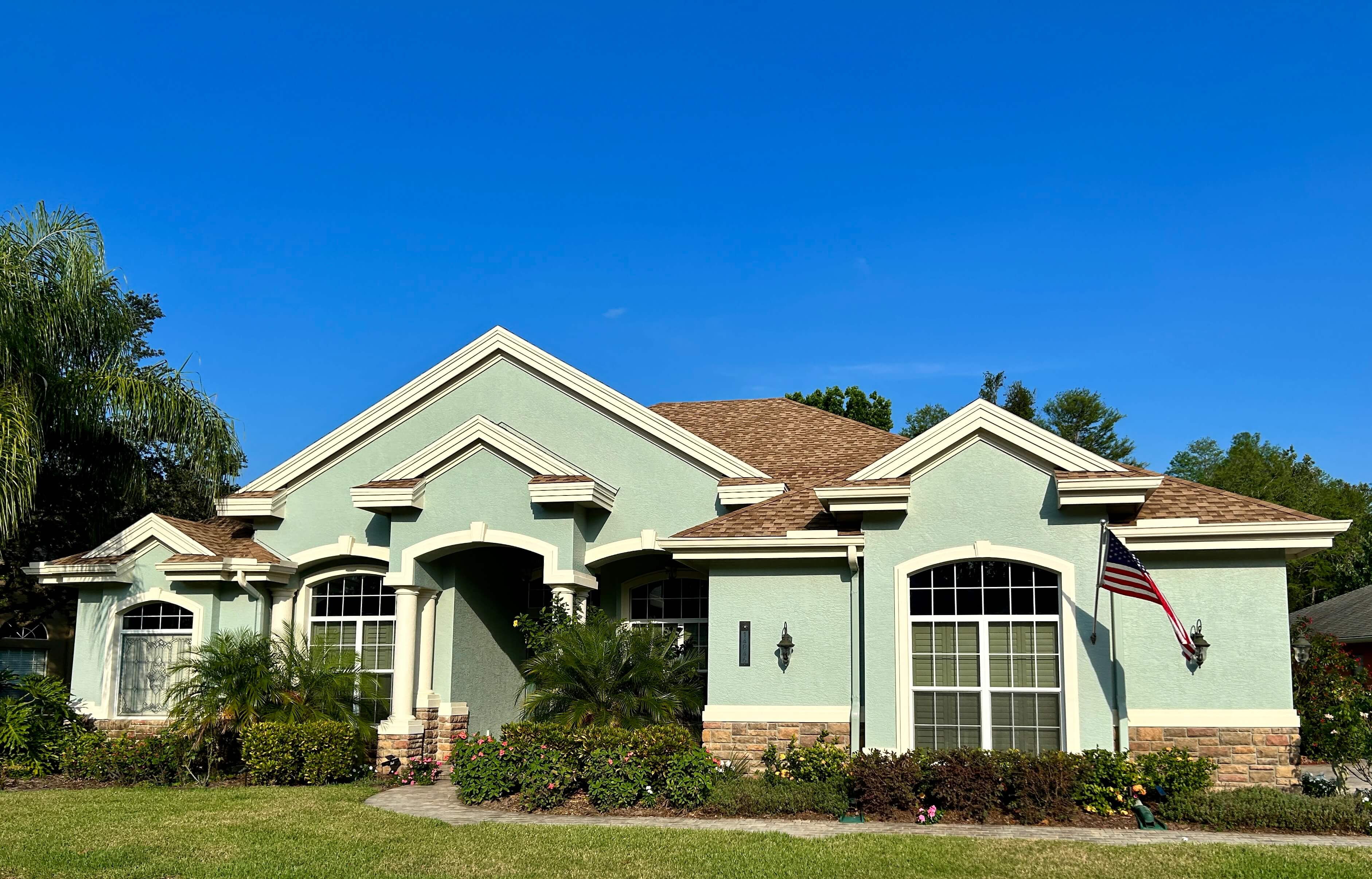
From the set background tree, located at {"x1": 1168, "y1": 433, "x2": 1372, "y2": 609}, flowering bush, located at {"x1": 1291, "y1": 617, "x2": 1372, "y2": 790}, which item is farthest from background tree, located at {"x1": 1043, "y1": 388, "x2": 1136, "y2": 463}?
flowering bush, located at {"x1": 1291, "y1": 617, "x2": 1372, "y2": 790}

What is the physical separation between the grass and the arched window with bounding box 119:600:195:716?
5.38 meters

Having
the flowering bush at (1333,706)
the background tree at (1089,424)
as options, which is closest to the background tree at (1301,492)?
the background tree at (1089,424)

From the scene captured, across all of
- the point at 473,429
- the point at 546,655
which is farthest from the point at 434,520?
the point at 546,655

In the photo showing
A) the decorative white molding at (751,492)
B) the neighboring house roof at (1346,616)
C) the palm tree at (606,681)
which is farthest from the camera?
the neighboring house roof at (1346,616)

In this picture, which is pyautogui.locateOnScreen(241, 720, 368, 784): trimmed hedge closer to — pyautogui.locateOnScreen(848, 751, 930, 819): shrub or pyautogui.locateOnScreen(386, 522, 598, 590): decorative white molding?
pyautogui.locateOnScreen(386, 522, 598, 590): decorative white molding

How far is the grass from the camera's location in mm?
9898

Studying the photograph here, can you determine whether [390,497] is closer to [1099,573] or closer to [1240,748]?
[1099,573]

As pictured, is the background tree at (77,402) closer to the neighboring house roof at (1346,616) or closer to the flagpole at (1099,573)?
the flagpole at (1099,573)

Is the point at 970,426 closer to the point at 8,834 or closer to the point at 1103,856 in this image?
the point at 1103,856

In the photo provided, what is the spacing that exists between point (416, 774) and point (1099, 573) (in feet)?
33.1

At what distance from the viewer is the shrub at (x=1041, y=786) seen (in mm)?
12195

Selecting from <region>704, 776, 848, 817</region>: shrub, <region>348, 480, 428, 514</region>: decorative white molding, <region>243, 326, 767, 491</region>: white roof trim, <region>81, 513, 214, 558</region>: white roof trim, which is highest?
<region>243, 326, 767, 491</region>: white roof trim

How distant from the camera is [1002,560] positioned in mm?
13898

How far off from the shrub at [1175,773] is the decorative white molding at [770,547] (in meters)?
4.28
